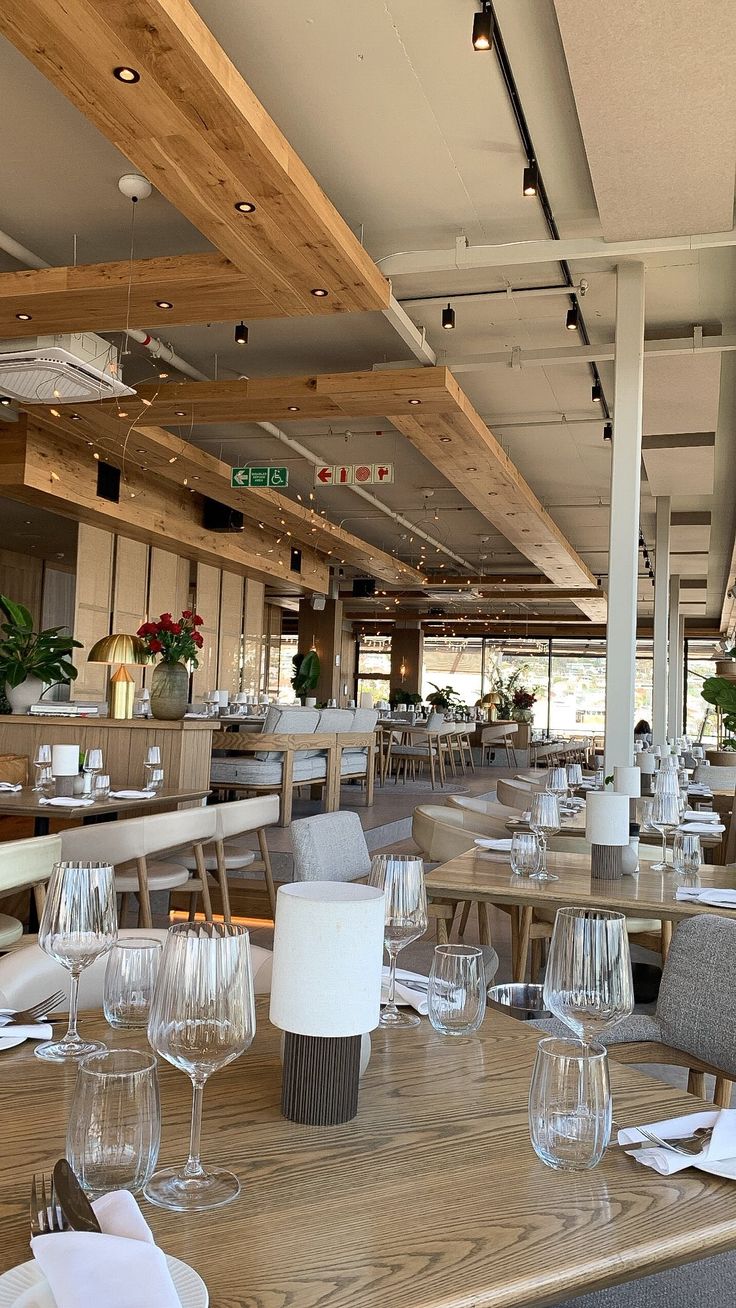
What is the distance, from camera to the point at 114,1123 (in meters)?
0.96

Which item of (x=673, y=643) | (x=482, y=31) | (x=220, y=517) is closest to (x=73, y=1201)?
(x=482, y=31)

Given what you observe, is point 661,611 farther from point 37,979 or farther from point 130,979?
point 130,979

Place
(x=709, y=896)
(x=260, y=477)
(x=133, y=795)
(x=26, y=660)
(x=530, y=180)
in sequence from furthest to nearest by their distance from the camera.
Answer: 1. (x=260, y=477)
2. (x=26, y=660)
3. (x=133, y=795)
4. (x=530, y=180)
5. (x=709, y=896)

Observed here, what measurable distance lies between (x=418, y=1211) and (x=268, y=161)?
3.82m

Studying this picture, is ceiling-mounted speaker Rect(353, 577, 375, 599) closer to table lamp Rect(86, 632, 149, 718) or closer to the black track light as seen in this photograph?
table lamp Rect(86, 632, 149, 718)

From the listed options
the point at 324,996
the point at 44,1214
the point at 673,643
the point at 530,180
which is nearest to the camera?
the point at 44,1214

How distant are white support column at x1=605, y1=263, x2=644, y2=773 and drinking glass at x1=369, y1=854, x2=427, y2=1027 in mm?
4356

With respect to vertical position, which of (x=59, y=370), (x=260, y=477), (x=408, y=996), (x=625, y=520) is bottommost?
(x=408, y=996)

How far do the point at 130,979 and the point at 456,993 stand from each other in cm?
49

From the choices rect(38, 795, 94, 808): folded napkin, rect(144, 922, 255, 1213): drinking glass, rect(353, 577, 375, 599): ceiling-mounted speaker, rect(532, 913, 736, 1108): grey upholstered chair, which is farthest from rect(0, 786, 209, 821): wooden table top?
rect(353, 577, 375, 599): ceiling-mounted speaker

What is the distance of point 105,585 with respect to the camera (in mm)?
11086

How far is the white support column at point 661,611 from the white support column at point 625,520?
5780 mm

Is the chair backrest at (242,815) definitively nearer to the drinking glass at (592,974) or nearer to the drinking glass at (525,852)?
the drinking glass at (525,852)

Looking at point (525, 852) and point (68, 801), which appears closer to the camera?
point (525, 852)
